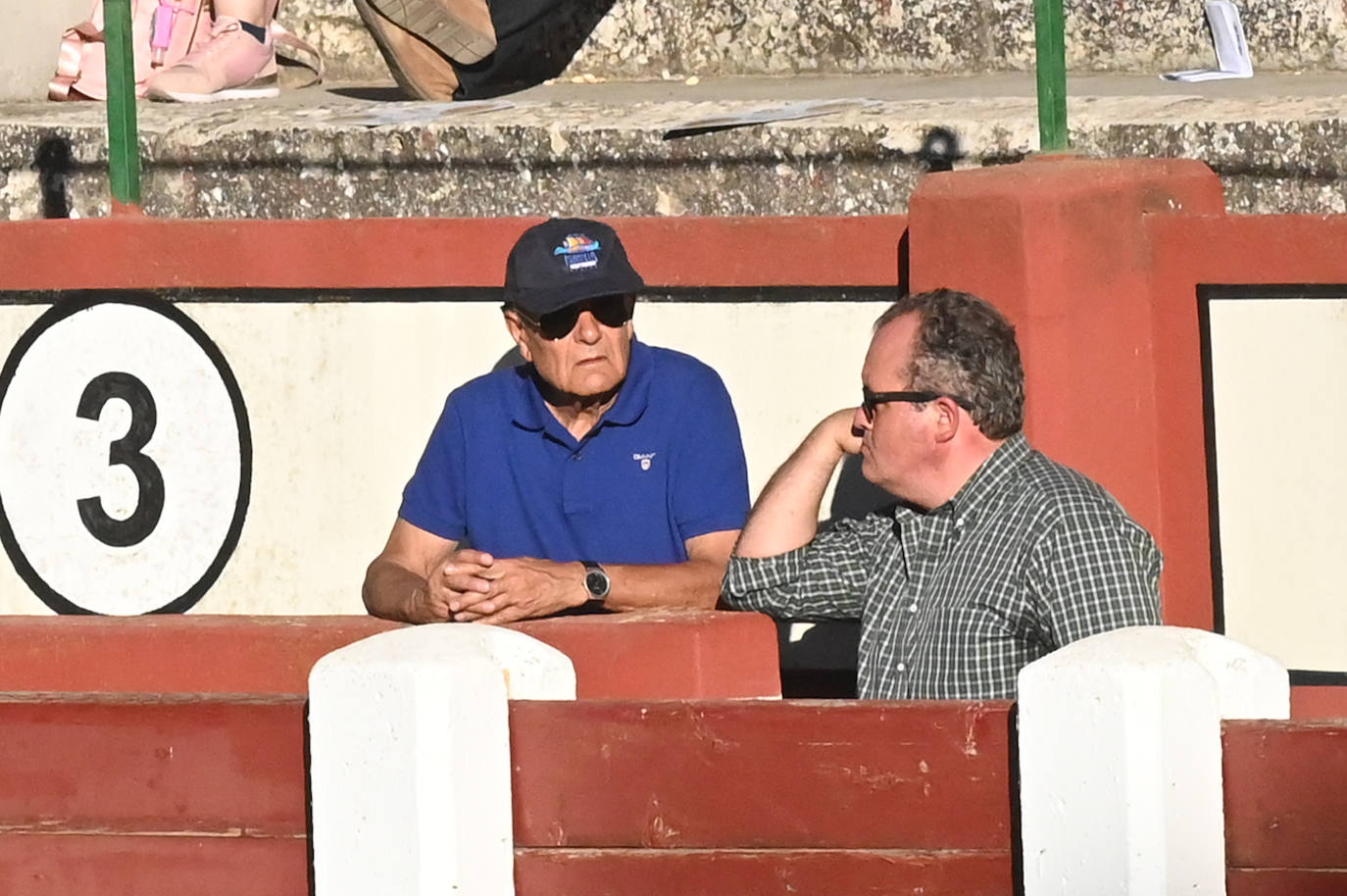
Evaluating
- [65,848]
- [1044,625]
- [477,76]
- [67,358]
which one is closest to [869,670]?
[1044,625]

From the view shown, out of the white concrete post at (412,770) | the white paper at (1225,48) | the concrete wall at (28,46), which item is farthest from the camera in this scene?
the concrete wall at (28,46)

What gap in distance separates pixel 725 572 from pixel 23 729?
1.28 m

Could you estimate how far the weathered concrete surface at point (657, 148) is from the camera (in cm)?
583

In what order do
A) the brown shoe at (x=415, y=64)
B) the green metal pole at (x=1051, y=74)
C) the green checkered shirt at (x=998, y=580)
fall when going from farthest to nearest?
the brown shoe at (x=415, y=64)
the green metal pole at (x=1051, y=74)
the green checkered shirt at (x=998, y=580)

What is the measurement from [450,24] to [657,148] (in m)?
1.02

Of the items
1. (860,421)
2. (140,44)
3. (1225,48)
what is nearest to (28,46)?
(140,44)

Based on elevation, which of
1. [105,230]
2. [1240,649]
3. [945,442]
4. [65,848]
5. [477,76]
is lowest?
[65,848]

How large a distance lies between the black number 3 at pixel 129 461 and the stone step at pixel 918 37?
1.97 m

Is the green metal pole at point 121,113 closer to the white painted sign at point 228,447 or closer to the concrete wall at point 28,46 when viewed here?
the white painted sign at point 228,447

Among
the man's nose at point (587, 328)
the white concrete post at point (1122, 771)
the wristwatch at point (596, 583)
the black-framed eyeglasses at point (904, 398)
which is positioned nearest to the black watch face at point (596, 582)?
the wristwatch at point (596, 583)

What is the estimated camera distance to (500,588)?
185 inches

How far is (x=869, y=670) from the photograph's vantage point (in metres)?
4.59

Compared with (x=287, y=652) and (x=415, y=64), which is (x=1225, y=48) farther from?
(x=287, y=652)

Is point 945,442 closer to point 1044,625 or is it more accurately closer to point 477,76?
point 1044,625
